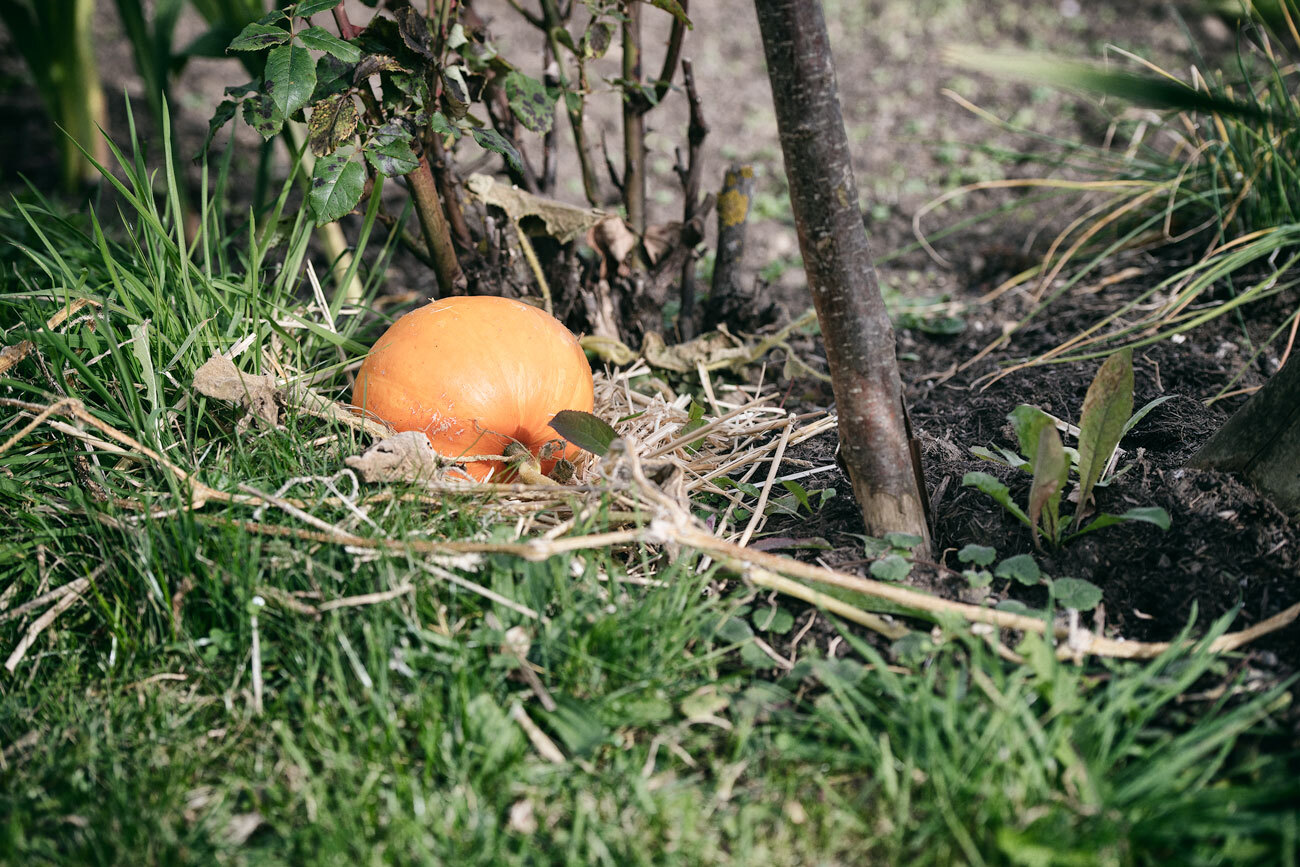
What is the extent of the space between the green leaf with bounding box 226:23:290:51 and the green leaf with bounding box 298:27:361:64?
0.15 ft

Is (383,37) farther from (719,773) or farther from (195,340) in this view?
(719,773)

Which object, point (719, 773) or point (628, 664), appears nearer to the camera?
point (719, 773)

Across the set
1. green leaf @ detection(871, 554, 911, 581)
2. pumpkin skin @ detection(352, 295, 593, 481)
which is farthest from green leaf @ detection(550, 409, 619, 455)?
green leaf @ detection(871, 554, 911, 581)

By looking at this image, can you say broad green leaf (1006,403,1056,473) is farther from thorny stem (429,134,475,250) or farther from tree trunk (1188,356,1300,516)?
thorny stem (429,134,475,250)

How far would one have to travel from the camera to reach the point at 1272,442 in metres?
1.67

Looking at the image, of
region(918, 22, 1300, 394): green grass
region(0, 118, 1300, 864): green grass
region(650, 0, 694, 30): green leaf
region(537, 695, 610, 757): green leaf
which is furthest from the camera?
region(918, 22, 1300, 394): green grass

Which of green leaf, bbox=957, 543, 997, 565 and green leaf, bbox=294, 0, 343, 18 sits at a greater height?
green leaf, bbox=294, 0, 343, 18

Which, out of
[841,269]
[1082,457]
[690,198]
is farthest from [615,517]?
[690,198]

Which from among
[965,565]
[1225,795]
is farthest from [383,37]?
[1225,795]

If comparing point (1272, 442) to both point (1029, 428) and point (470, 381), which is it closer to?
point (1029, 428)

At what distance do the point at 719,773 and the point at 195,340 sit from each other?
158 cm

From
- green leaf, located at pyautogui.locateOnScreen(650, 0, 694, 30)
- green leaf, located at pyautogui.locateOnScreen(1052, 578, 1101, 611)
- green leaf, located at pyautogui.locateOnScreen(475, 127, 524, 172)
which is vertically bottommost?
green leaf, located at pyautogui.locateOnScreen(1052, 578, 1101, 611)

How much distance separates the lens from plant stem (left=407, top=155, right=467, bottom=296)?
2227 millimetres

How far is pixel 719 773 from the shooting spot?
132 cm
